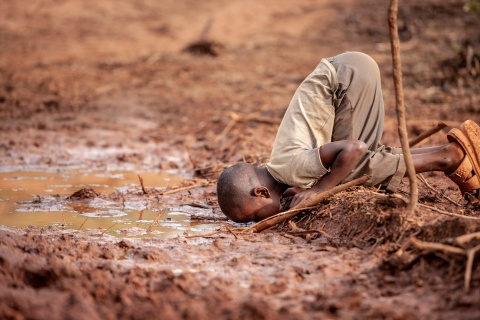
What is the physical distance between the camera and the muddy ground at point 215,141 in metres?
3.05

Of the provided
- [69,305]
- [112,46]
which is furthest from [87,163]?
[112,46]

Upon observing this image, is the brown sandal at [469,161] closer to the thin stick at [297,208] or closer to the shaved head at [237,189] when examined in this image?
the thin stick at [297,208]

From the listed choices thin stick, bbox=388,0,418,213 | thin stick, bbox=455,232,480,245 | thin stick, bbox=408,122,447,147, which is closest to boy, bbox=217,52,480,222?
thin stick, bbox=408,122,447,147

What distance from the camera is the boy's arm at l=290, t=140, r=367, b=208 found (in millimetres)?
4148

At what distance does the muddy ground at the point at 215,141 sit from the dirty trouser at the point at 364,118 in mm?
205

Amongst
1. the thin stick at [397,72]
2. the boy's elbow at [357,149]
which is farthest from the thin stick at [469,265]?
the boy's elbow at [357,149]

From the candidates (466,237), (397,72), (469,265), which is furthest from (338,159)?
(469,265)

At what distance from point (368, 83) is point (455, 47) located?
7573mm

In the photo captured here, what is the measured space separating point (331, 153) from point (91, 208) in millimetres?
1942

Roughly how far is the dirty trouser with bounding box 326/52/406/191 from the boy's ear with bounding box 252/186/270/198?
0.56 m

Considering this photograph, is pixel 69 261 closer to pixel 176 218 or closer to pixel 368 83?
pixel 176 218

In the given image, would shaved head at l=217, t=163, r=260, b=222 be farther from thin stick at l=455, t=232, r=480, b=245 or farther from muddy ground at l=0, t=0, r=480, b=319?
thin stick at l=455, t=232, r=480, b=245

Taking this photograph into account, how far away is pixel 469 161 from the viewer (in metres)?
4.45

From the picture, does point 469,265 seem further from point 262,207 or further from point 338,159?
point 262,207
